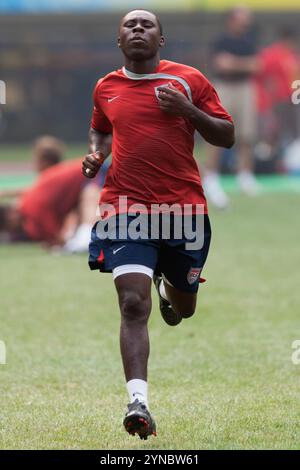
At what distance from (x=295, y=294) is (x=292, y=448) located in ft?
13.8

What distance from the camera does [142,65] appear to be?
215 inches

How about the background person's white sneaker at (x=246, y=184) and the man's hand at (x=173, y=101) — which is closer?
the man's hand at (x=173, y=101)

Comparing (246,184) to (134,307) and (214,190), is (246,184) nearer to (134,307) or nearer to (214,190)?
(214,190)

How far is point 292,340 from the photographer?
7332 mm

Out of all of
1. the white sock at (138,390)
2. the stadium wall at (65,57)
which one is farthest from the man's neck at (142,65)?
the stadium wall at (65,57)

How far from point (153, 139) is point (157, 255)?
541 mm

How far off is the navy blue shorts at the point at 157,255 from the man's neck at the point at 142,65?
0.70 m

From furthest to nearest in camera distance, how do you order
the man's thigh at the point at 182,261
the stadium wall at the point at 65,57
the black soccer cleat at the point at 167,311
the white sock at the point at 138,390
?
the stadium wall at the point at 65,57 → the black soccer cleat at the point at 167,311 → the man's thigh at the point at 182,261 → the white sock at the point at 138,390

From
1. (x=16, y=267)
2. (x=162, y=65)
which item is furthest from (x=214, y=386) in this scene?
(x=16, y=267)

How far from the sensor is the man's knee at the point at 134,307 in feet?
17.0

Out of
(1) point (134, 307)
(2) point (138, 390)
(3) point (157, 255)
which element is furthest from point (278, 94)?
(2) point (138, 390)

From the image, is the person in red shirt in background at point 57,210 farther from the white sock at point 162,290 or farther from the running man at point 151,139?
the running man at point 151,139
